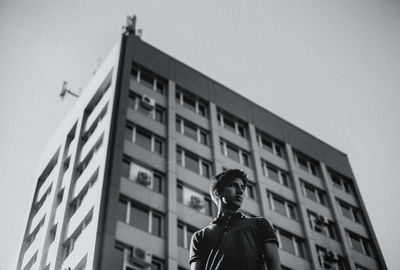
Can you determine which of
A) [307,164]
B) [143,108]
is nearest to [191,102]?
[143,108]

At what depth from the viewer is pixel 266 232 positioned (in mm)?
6008

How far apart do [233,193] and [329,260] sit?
109 feet

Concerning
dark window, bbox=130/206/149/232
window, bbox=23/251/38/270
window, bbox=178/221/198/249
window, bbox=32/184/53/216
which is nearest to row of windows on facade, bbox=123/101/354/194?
dark window, bbox=130/206/149/232

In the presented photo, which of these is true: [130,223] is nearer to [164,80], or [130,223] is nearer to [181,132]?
[181,132]

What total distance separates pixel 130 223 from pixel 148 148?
6.24 metres

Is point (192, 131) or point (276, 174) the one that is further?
point (276, 174)

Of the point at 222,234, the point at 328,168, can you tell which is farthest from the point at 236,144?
the point at 222,234

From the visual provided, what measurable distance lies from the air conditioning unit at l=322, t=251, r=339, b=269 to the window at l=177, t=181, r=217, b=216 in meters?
9.74

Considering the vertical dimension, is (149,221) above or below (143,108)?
below

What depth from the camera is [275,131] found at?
44.4m

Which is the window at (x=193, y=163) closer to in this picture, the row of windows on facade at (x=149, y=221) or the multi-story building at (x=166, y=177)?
the multi-story building at (x=166, y=177)

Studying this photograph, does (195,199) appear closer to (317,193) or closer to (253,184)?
(253,184)

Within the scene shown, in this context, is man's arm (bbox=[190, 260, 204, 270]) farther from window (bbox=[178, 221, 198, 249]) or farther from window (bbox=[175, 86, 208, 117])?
window (bbox=[175, 86, 208, 117])

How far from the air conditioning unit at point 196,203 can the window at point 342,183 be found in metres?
18.8
